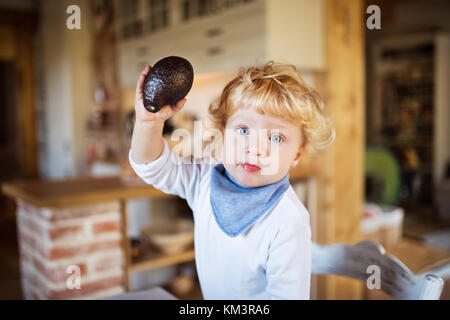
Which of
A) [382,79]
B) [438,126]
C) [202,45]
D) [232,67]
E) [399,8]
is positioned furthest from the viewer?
[382,79]

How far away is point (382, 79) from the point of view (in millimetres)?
5188

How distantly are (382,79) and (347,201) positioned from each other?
3557mm

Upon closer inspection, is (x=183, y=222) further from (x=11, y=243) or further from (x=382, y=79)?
(x=382, y=79)

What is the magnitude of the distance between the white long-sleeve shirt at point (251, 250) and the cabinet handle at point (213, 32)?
1837mm

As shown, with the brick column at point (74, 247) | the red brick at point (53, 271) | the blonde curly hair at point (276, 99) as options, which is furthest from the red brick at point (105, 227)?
the blonde curly hair at point (276, 99)

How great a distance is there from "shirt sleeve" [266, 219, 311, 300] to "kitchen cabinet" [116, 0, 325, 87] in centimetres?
97

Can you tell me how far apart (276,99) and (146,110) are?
6.2 inches

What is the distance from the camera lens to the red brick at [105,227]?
142cm

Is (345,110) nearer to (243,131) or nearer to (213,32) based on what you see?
(213,32)

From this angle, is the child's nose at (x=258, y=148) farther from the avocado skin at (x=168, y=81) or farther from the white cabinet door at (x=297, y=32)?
the white cabinet door at (x=297, y=32)

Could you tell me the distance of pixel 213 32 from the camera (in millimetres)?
2387

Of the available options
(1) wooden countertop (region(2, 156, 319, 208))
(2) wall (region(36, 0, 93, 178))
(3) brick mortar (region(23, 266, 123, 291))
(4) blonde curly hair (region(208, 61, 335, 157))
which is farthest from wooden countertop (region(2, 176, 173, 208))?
(2) wall (region(36, 0, 93, 178))

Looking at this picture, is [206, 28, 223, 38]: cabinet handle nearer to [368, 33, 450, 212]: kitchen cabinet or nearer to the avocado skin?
the avocado skin

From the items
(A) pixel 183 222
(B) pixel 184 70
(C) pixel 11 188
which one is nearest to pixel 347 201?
(A) pixel 183 222
